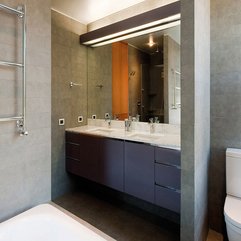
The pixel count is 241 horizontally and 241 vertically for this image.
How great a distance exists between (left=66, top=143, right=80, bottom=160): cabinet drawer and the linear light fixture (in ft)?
4.81

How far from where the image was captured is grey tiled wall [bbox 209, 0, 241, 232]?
1.76 meters

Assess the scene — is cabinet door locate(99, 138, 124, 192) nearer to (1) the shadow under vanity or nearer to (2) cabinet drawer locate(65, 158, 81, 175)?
(1) the shadow under vanity

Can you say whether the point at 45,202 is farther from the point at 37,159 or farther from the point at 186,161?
the point at 186,161

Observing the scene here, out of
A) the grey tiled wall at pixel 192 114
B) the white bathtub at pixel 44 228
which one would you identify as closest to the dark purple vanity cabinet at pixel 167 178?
the grey tiled wall at pixel 192 114

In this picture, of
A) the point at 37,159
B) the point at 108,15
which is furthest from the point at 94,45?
the point at 37,159

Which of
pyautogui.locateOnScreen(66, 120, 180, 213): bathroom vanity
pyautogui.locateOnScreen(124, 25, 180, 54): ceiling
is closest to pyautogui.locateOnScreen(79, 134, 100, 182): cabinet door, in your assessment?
pyautogui.locateOnScreen(66, 120, 180, 213): bathroom vanity

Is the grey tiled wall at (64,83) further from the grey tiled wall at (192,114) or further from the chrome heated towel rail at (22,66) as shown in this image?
the grey tiled wall at (192,114)

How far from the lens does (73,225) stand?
125 centimetres

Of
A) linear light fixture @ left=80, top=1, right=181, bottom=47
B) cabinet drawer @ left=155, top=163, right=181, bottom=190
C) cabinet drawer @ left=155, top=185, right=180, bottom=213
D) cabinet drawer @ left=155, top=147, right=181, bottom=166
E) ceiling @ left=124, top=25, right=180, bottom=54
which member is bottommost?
cabinet drawer @ left=155, top=185, right=180, bottom=213

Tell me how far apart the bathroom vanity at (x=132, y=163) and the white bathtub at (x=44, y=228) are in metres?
0.76

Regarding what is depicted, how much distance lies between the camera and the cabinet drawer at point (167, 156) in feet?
5.57

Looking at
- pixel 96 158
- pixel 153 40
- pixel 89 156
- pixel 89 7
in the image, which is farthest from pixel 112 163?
pixel 89 7

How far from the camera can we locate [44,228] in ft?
4.27

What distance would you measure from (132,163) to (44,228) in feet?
3.24
